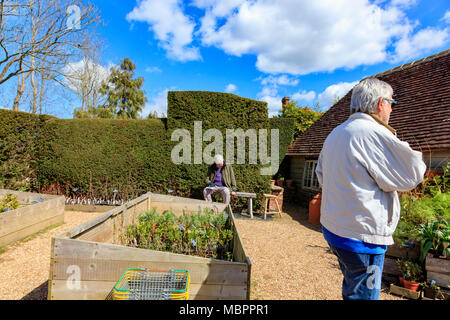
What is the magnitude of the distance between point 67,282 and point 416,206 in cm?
472

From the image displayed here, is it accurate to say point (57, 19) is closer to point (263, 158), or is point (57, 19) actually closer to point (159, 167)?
point (159, 167)

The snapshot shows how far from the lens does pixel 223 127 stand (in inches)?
309

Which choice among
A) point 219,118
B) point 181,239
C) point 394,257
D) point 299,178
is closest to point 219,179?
point 219,118

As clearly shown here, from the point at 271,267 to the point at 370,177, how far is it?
3.01 metres

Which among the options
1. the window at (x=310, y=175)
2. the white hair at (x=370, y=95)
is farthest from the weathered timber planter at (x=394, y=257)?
the window at (x=310, y=175)

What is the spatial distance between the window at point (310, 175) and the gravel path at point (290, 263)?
3022 mm

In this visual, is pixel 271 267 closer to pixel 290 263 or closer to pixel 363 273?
pixel 290 263

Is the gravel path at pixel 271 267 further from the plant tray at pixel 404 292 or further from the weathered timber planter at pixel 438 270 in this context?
the weathered timber planter at pixel 438 270

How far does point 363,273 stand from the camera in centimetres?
146

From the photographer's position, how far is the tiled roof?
6.12 meters

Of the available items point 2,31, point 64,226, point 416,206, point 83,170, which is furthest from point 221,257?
point 2,31

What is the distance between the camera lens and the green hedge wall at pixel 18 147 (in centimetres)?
748

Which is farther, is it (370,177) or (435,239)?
(435,239)

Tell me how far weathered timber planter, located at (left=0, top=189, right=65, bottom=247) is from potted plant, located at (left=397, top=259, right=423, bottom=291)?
6.10m
